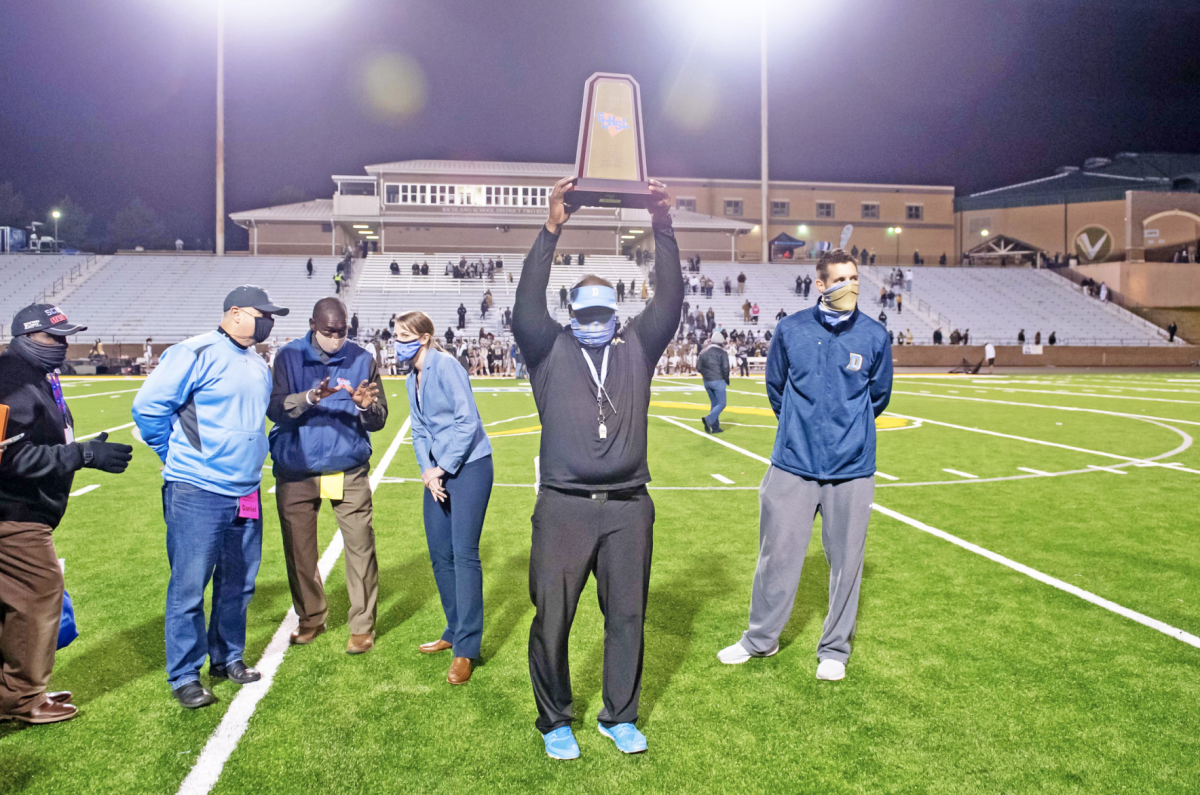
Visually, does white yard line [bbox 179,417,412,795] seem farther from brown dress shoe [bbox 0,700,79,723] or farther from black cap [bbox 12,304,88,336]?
black cap [bbox 12,304,88,336]

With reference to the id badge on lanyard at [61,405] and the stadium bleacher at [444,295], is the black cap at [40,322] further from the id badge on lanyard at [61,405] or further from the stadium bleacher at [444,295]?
the stadium bleacher at [444,295]

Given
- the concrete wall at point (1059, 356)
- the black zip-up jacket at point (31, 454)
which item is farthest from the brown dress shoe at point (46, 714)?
the concrete wall at point (1059, 356)

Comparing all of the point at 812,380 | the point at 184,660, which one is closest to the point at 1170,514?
Result: the point at 812,380

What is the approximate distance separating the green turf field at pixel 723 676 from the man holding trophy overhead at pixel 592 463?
0.36 m

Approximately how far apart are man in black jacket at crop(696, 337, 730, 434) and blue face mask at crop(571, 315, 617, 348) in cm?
1055

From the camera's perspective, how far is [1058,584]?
20.0 feet

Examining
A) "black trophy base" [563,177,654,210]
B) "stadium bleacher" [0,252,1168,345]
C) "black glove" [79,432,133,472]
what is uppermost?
"stadium bleacher" [0,252,1168,345]

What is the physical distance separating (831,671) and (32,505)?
395 cm

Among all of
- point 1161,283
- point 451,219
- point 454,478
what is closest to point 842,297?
point 454,478

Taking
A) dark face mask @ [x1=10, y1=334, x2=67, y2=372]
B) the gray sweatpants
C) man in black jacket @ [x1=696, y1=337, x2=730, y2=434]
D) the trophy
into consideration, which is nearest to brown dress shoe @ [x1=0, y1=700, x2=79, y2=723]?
dark face mask @ [x1=10, y1=334, x2=67, y2=372]

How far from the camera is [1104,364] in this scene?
43812 mm

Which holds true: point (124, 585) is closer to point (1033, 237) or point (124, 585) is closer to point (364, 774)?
point (364, 774)

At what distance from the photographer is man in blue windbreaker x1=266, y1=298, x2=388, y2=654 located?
4.81m

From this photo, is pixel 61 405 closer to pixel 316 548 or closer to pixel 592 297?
pixel 316 548
